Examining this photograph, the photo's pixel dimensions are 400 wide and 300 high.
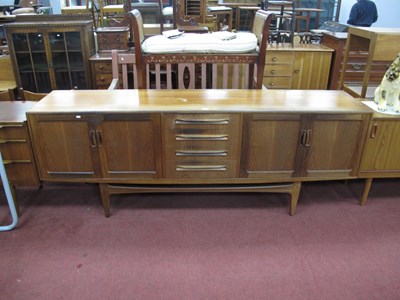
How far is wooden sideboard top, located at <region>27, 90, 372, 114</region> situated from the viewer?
1.82 m

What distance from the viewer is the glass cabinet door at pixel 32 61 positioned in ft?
11.8

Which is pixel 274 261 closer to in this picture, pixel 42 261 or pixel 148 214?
pixel 148 214

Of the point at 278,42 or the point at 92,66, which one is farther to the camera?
the point at 278,42

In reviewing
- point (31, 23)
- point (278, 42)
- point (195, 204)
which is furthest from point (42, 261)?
point (278, 42)

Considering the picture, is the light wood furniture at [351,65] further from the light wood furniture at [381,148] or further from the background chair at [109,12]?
the background chair at [109,12]

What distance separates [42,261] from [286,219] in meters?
1.45

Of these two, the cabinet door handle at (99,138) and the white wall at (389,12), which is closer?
the cabinet door handle at (99,138)

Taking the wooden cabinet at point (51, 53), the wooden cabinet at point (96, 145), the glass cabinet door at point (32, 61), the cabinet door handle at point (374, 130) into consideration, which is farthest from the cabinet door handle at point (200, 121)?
the glass cabinet door at point (32, 61)

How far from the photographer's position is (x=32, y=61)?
371 cm

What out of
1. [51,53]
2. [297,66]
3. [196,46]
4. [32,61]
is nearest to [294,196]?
[196,46]

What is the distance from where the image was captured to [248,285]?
1.63m

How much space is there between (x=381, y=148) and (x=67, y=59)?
10.8ft

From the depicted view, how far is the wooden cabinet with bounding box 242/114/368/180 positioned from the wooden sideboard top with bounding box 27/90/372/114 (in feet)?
0.19

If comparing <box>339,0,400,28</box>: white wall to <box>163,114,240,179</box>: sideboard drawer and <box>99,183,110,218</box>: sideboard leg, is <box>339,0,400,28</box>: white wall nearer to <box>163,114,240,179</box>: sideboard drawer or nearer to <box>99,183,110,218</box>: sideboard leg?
<box>163,114,240,179</box>: sideboard drawer
